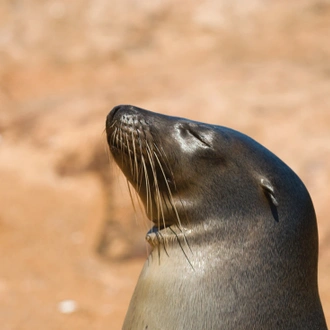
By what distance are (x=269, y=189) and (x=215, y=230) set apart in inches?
10.5

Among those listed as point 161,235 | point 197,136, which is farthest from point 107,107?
point 161,235

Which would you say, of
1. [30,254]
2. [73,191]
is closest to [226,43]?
[73,191]

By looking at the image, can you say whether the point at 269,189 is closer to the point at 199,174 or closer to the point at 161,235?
the point at 199,174

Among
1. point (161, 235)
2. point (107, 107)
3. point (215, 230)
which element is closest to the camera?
point (215, 230)

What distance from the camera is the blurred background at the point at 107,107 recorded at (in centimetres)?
614

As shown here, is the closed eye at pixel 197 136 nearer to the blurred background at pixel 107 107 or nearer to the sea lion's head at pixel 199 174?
the sea lion's head at pixel 199 174

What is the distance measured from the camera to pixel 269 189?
109 inches

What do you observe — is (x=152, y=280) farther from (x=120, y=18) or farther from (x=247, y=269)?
(x=120, y=18)

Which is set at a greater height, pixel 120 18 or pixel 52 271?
pixel 120 18

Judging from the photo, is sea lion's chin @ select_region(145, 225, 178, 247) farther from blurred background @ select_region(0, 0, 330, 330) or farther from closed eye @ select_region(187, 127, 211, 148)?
blurred background @ select_region(0, 0, 330, 330)

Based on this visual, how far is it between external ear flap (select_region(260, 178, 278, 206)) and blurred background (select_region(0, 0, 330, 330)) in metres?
1.71

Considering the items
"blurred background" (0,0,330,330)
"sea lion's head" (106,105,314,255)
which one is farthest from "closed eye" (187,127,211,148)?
"blurred background" (0,0,330,330)

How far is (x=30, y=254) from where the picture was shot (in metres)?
6.57

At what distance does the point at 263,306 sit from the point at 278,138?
4.73 meters
